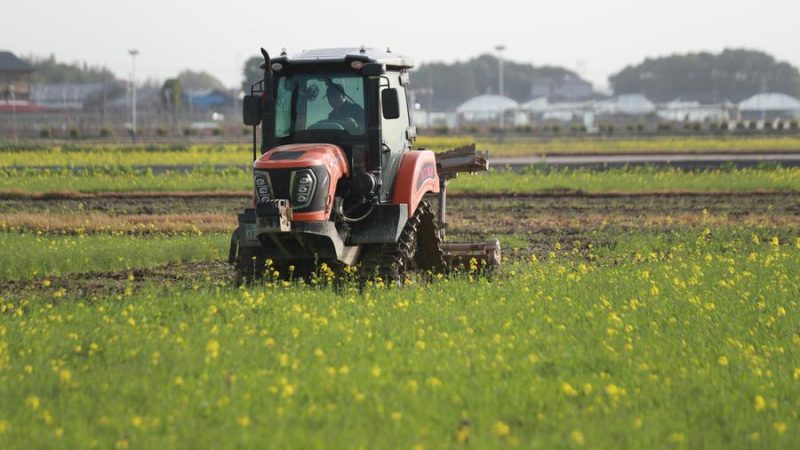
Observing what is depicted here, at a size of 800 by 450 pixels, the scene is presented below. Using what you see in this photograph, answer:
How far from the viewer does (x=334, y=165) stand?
39.4ft

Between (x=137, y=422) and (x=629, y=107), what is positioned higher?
(x=629, y=107)

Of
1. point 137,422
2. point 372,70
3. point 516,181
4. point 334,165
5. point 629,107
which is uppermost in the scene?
point 629,107

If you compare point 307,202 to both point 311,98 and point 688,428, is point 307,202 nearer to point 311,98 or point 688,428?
point 311,98

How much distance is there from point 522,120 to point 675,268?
369ft

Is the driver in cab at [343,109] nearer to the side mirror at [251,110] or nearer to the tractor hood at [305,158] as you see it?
the tractor hood at [305,158]

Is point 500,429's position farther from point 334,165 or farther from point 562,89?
point 562,89

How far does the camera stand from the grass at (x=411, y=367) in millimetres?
7125

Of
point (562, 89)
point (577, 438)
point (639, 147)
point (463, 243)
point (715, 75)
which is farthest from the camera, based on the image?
point (715, 75)

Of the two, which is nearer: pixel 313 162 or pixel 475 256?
pixel 313 162

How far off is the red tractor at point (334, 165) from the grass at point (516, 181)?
1686cm

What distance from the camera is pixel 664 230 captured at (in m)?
20.5

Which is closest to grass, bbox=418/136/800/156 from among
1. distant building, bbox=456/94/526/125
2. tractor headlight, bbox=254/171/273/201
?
tractor headlight, bbox=254/171/273/201

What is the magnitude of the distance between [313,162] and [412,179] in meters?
1.58

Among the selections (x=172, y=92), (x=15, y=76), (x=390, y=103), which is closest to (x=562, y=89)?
(x=172, y=92)
